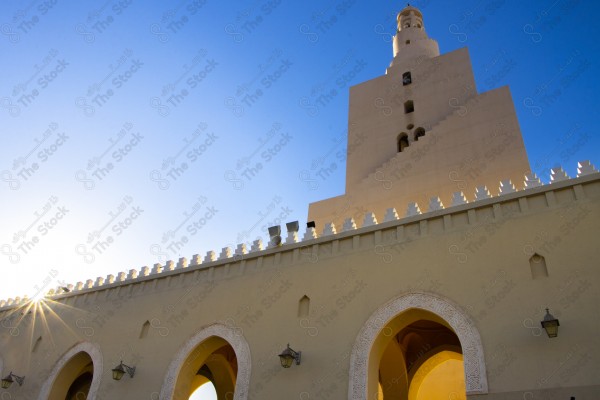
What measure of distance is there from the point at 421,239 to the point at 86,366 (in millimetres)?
9077

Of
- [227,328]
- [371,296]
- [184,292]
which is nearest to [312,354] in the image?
[371,296]

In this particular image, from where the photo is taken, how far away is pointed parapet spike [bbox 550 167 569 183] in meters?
8.42

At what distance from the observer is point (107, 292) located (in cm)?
1259

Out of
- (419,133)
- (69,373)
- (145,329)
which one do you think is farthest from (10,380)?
(419,133)

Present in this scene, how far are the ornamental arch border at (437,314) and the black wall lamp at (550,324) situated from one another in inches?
38.7

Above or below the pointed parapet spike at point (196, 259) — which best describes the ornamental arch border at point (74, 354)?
below

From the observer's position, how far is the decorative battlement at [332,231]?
27.9ft

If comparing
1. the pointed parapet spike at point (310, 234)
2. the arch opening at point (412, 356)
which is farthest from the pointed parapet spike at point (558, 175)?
the pointed parapet spike at point (310, 234)

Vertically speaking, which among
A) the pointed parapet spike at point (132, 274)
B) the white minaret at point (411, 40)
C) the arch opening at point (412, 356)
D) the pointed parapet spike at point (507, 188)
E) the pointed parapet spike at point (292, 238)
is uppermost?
the white minaret at point (411, 40)

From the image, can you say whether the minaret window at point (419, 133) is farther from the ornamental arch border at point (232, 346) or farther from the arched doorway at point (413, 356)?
the ornamental arch border at point (232, 346)

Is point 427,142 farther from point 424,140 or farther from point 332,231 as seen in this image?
point 332,231

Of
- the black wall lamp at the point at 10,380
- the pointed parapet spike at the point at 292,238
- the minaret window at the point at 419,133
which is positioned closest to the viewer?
the pointed parapet spike at the point at 292,238

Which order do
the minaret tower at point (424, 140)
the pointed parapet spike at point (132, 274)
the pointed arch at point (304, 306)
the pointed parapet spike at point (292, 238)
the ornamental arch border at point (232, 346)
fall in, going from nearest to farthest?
1. the ornamental arch border at point (232, 346)
2. the pointed arch at point (304, 306)
3. the pointed parapet spike at point (292, 238)
4. the minaret tower at point (424, 140)
5. the pointed parapet spike at point (132, 274)

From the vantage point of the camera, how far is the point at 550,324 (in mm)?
6906
